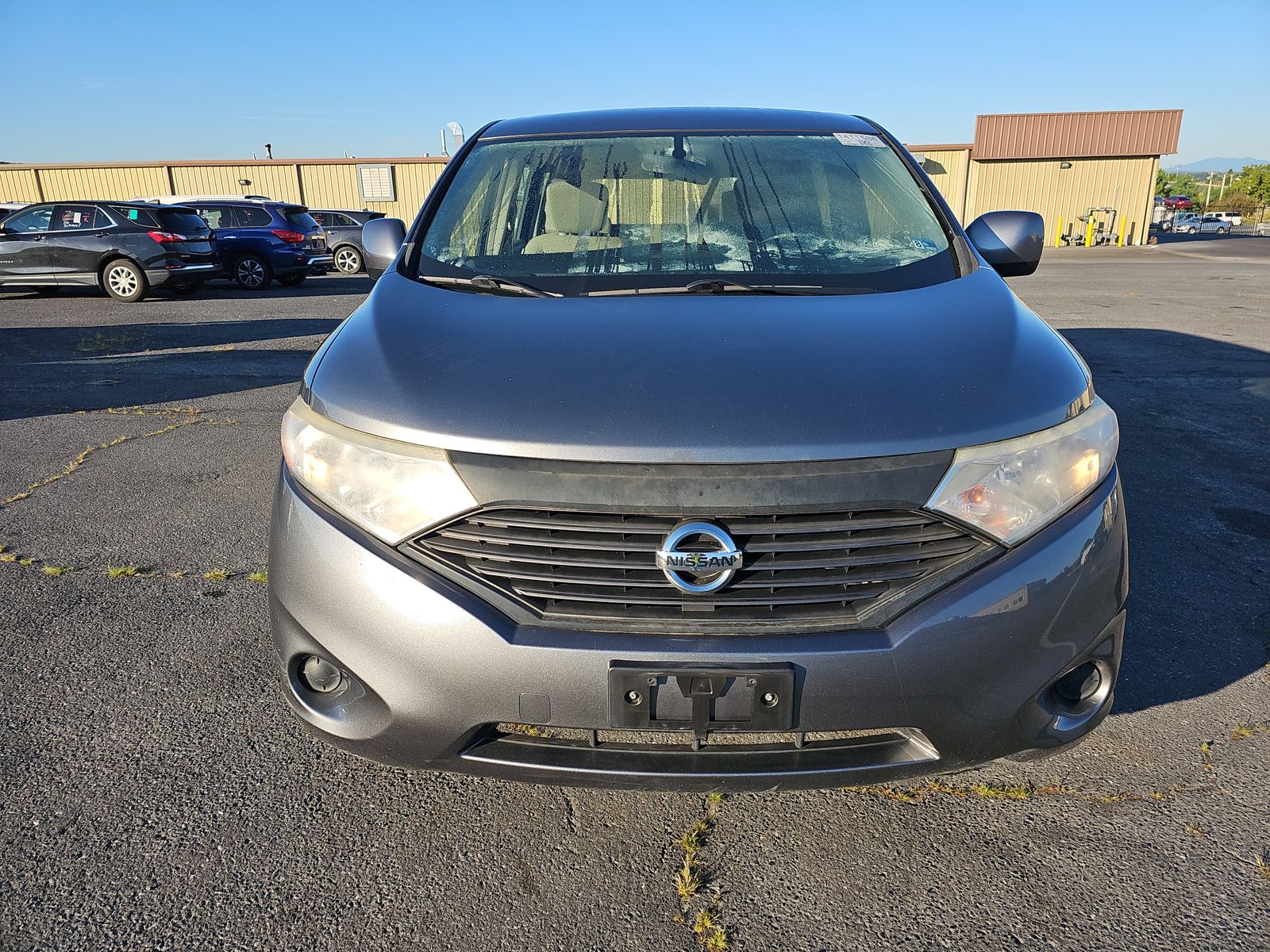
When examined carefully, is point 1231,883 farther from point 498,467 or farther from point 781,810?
point 498,467

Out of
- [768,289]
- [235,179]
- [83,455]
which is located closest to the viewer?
[768,289]

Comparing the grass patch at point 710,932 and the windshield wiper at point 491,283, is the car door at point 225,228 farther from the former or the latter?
the grass patch at point 710,932

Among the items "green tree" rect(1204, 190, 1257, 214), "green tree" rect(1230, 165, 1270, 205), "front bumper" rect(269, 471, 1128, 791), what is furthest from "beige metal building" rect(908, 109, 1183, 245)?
"green tree" rect(1204, 190, 1257, 214)

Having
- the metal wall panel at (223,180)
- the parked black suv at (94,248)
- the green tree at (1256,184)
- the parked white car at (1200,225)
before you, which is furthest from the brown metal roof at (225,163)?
the green tree at (1256,184)

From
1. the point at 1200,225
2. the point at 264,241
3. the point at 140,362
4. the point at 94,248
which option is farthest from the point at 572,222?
the point at 1200,225

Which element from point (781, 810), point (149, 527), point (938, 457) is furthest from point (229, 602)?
point (938, 457)

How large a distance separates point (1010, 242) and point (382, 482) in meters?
2.43

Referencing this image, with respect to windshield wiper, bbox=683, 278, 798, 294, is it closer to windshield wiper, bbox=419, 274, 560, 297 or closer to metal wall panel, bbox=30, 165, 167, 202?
windshield wiper, bbox=419, 274, 560, 297

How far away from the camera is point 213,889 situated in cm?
184

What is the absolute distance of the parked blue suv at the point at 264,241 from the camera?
1546cm

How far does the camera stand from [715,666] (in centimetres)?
157

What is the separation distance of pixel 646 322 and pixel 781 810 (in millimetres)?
1228

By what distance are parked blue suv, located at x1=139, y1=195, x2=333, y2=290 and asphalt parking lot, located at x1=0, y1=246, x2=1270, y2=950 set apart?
13.3m

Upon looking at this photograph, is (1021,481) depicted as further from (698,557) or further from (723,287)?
(723,287)
